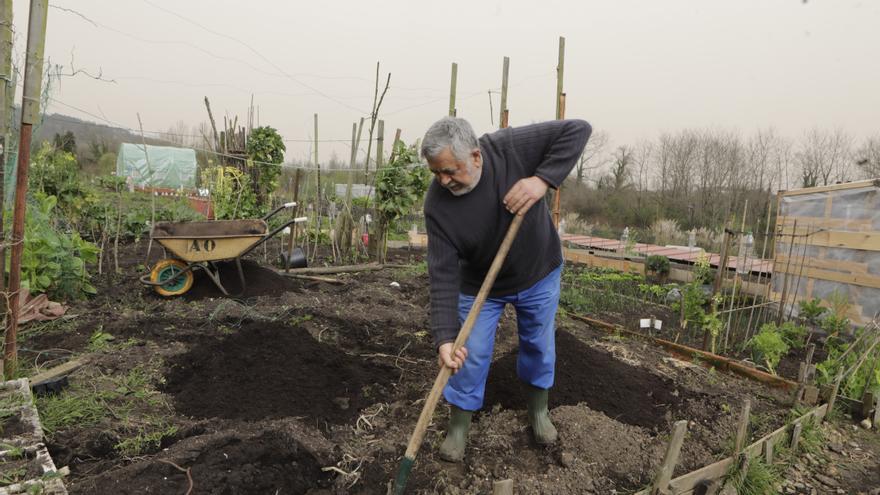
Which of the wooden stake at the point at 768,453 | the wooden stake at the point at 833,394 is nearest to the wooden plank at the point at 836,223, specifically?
the wooden stake at the point at 833,394

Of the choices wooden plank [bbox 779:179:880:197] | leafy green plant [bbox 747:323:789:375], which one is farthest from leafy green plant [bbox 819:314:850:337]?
A: wooden plank [bbox 779:179:880:197]

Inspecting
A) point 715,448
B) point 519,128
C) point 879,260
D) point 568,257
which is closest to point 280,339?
point 519,128

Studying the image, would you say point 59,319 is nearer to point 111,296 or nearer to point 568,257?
point 111,296

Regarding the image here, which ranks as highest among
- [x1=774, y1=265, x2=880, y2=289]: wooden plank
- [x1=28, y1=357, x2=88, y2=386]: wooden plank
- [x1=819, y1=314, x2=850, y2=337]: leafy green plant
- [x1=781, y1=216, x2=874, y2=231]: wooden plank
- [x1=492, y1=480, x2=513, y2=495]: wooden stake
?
[x1=781, y1=216, x2=874, y2=231]: wooden plank

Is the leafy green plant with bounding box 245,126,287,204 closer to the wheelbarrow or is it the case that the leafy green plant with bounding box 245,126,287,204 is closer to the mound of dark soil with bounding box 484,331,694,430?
the wheelbarrow

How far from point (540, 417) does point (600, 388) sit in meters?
0.74

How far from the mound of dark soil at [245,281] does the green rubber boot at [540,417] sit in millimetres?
3691

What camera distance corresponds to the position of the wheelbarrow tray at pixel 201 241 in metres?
5.23

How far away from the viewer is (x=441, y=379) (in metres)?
2.08

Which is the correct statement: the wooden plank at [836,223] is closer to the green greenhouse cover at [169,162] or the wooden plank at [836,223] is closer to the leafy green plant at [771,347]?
the leafy green plant at [771,347]

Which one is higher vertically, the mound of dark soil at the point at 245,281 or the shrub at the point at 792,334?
the shrub at the point at 792,334

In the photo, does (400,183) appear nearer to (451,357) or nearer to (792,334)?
(792,334)

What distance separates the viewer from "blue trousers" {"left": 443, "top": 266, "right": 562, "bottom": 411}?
98.3 inches

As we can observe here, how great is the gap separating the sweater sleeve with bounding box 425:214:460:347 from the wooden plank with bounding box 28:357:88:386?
2253 millimetres
